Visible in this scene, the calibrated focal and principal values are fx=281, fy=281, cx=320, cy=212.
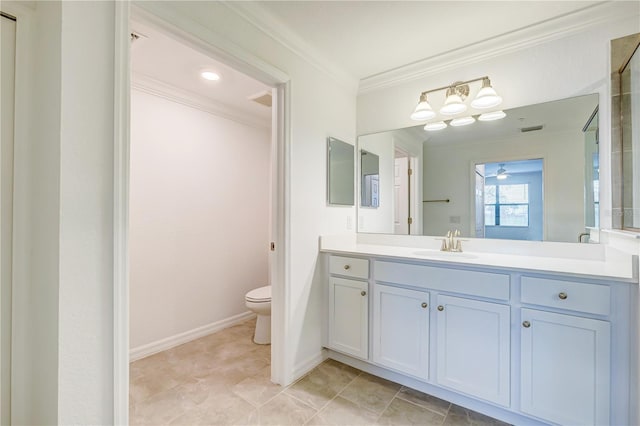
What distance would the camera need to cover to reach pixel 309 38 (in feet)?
6.26

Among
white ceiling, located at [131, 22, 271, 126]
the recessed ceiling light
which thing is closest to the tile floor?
white ceiling, located at [131, 22, 271, 126]

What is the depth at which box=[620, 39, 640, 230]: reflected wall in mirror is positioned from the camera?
1460mm

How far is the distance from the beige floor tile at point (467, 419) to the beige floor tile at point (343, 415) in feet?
1.37

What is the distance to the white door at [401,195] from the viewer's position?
2404 millimetres

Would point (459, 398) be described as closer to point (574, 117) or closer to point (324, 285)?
point (324, 285)

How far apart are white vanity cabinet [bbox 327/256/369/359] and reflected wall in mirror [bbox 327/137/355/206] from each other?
1.73 feet

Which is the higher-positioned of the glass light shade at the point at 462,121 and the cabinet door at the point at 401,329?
the glass light shade at the point at 462,121

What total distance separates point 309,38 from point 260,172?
1.66 meters

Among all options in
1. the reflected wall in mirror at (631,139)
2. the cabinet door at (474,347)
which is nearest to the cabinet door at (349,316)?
the cabinet door at (474,347)

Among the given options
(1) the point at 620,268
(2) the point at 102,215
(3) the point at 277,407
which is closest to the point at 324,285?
(3) the point at 277,407

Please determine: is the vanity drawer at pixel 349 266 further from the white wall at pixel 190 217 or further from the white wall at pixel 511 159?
the white wall at pixel 190 217

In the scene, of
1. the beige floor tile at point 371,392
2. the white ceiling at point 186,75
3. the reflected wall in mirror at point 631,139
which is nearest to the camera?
the reflected wall in mirror at point 631,139

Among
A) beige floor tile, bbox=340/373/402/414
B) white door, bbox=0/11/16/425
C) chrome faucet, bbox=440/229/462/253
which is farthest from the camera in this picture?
chrome faucet, bbox=440/229/462/253

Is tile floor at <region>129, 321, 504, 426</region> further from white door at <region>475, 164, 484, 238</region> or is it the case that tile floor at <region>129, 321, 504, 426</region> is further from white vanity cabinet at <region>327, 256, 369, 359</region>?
white door at <region>475, 164, 484, 238</region>
